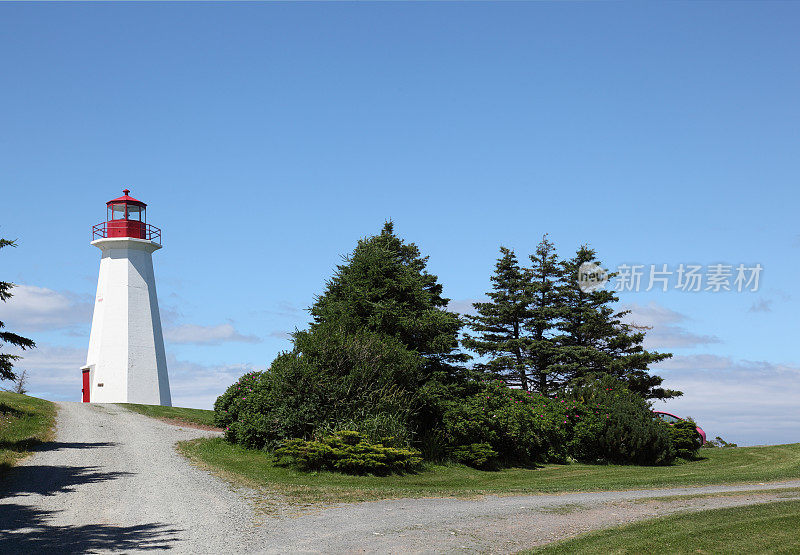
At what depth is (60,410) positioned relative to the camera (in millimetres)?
30812

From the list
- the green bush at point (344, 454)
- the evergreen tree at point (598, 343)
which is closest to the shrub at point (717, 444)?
the evergreen tree at point (598, 343)

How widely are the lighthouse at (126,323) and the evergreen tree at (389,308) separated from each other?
1585 cm

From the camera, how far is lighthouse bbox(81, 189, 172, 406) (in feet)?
125

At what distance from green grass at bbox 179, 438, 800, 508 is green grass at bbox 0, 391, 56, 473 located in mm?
5004

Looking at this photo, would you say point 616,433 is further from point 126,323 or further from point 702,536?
point 126,323

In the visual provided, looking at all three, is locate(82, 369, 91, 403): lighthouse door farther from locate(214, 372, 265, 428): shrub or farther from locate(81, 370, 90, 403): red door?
locate(214, 372, 265, 428): shrub

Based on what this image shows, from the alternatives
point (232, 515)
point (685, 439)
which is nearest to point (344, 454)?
point (232, 515)

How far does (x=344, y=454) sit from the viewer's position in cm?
1952

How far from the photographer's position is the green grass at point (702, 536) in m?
11.1

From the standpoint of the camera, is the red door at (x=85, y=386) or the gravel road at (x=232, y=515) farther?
the red door at (x=85, y=386)

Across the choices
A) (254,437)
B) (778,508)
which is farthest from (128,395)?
(778,508)

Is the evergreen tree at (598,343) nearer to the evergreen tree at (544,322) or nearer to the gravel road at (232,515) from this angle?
the evergreen tree at (544,322)

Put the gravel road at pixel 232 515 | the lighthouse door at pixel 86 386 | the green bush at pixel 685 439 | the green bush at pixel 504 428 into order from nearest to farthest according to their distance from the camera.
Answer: the gravel road at pixel 232 515
the green bush at pixel 504 428
the green bush at pixel 685 439
the lighthouse door at pixel 86 386

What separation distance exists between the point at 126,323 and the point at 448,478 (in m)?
25.1
